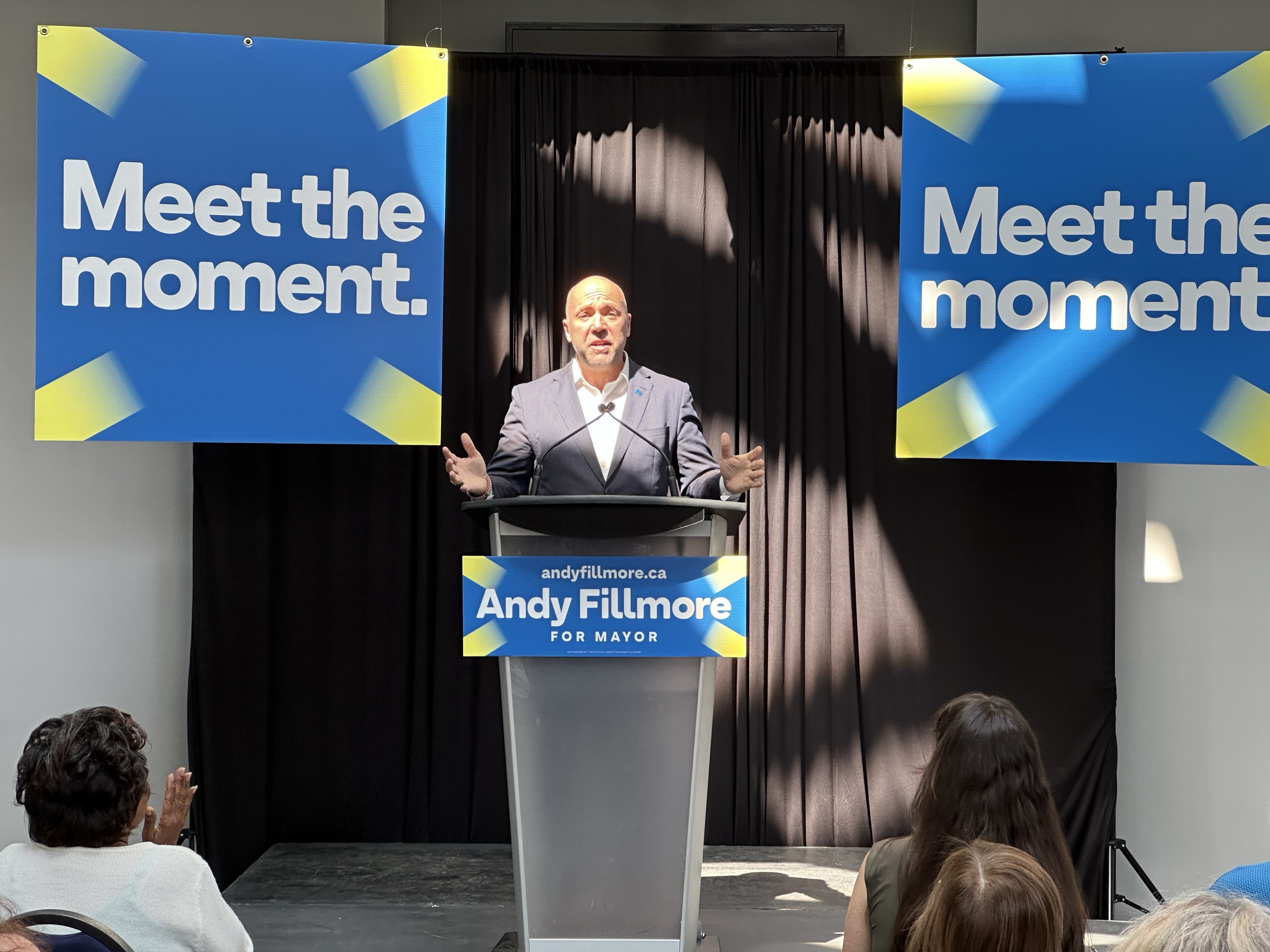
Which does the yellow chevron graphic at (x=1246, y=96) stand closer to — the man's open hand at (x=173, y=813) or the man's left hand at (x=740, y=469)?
the man's left hand at (x=740, y=469)

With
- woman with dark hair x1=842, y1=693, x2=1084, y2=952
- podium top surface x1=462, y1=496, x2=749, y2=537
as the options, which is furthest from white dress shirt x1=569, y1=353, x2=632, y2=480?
woman with dark hair x1=842, y1=693, x2=1084, y2=952

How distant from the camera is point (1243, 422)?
3.51 m

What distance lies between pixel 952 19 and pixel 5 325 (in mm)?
3940

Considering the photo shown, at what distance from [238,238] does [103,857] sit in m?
2.09

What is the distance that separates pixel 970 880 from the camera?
53.5 inches

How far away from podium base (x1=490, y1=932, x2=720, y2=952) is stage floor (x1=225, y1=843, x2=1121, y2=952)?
18 centimetres

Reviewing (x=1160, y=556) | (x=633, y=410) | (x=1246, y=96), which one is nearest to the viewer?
(x=633, y=410)

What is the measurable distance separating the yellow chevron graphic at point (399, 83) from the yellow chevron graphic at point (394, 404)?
2.44 ft

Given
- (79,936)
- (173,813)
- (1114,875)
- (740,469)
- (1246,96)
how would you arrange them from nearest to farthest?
(79,936), (173,813), (740,469), (1246,96), (1114,875)

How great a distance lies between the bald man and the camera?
129 inches

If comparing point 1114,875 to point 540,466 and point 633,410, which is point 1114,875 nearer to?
→ point 633,410

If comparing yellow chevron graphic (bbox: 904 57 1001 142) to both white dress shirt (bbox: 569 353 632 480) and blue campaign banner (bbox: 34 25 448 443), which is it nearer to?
white dress shirt (bbox: 569 353 632 480)

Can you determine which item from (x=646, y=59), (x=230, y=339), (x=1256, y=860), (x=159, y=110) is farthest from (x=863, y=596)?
(x=159, y=110)

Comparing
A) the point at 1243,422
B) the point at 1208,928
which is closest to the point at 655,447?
the point at 1243,422
